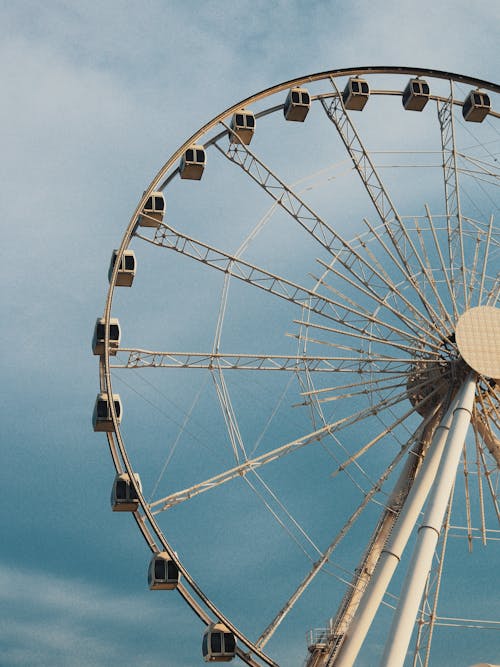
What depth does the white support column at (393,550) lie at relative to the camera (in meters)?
30.4

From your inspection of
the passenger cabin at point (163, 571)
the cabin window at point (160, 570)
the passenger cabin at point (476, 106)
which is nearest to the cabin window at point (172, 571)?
the passenger cabin at point (163, 571)

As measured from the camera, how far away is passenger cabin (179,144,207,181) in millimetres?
33688

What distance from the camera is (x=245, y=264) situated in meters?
32.5

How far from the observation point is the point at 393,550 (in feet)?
101

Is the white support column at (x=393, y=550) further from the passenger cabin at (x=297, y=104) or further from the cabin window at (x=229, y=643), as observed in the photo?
the passenger cabin at (x=297, y=104)

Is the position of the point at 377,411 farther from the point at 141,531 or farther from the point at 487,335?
the point at 141,531

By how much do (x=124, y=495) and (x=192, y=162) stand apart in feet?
30.9

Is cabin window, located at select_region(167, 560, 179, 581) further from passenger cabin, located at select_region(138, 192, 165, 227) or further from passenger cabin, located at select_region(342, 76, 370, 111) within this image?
passenger cabin, located at select_region(342, 76, 370, 111)

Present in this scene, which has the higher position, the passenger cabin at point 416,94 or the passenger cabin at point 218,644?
the passenger cabin at point 416,94

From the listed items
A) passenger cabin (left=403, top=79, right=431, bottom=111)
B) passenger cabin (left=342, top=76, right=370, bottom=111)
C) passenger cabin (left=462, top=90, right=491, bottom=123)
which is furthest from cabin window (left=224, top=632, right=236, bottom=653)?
passenger cabin (left=462, top=90, right=491, bottom=123)

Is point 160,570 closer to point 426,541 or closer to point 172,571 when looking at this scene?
point 172,571

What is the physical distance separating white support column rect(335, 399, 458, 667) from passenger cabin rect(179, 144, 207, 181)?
9.45 meters

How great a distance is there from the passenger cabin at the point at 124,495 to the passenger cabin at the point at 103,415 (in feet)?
4.38

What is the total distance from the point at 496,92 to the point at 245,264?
1028 centimetres
